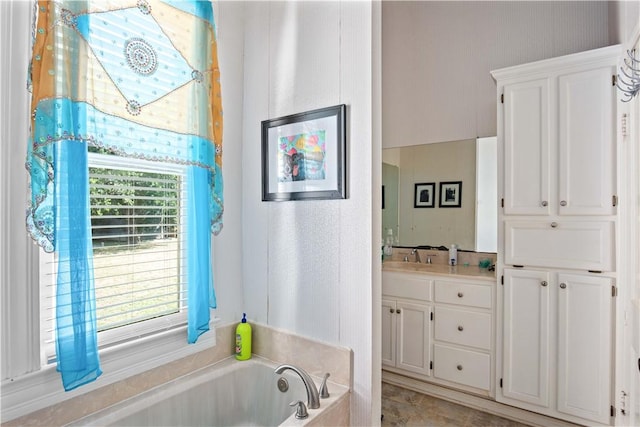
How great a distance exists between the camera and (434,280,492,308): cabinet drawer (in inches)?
96.3

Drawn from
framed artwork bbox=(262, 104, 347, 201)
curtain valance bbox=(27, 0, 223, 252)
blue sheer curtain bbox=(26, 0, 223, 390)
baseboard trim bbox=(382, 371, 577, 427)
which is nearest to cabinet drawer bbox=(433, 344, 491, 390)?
baseboard trim bbox=(382, 371, 577, 427)

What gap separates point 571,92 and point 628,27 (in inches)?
15.1

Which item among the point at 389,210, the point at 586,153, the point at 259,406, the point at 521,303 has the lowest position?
the point at 259,406

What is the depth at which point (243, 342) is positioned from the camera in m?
1.94

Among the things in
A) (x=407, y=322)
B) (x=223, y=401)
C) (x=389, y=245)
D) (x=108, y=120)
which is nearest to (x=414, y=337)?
(x=407, y=322)

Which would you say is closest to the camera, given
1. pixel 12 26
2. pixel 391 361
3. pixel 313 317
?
pixel 12 26

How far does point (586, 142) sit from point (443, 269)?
130 cm

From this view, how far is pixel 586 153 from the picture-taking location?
2066mm

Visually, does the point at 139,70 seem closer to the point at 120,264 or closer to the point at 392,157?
the point at 120,264

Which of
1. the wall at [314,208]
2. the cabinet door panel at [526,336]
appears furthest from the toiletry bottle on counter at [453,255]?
the wall at [314,208]

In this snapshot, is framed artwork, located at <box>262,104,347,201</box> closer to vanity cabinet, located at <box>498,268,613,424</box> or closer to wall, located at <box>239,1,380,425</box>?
wall, located at <box>239,1,380,425</box>

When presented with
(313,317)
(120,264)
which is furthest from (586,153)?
(120,264)

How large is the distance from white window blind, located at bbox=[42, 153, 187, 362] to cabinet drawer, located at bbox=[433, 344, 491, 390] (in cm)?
189

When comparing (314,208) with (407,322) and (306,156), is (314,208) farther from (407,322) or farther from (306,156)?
(407,322)
